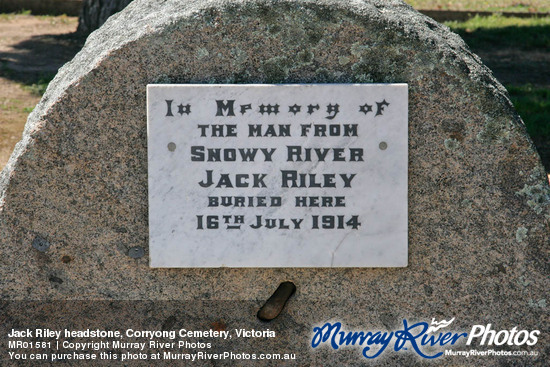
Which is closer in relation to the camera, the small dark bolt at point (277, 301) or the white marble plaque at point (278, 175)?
the white marble plaque at point (278, 175)

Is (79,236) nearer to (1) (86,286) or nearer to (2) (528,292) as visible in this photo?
(1) (86,286)

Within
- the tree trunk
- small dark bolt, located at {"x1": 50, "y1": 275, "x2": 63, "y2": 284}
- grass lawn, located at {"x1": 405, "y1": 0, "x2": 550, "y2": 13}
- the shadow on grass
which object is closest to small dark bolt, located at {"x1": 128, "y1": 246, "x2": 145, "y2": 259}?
small dark bolt, located at {"x1": 50, "y1": 275, "x2": 63, "y2": 284}

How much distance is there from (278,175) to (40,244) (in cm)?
93

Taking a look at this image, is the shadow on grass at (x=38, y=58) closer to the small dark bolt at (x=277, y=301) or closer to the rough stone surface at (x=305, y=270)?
the rough stone surface at (x=305, y=270)

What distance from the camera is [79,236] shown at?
252 centimetres

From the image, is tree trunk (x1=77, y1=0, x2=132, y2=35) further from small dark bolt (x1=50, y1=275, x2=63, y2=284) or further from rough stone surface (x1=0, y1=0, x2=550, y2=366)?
small dark bolt (x1=50, y1=275, x2=63, y2=284)

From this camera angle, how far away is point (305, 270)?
2547mm

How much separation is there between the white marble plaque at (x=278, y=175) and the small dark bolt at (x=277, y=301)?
0.11 metres

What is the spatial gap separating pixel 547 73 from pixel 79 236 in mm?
6639

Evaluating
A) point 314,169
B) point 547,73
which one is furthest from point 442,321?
point 547,73

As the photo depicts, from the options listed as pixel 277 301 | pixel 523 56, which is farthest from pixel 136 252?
pixel 523 56

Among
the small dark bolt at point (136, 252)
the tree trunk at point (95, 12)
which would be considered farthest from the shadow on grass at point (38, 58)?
the small dark bolt at point (136, 252)

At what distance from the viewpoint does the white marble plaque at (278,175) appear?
2.43 metres

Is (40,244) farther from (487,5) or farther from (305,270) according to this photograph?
(487,5)
